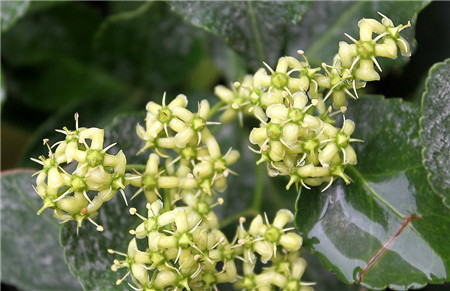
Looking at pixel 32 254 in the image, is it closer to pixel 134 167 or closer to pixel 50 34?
pixel 134 167

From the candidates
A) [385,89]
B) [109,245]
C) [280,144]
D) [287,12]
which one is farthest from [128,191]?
[385,89]

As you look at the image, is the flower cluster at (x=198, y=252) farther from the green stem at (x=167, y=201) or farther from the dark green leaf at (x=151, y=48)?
the dark green leaf at (x=151, y=48)

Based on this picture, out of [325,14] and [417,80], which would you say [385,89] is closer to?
[417,80]

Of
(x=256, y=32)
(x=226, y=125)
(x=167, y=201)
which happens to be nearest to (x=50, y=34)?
(x=226, y=125)

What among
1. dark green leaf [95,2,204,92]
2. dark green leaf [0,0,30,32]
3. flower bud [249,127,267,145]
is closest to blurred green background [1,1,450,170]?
dark green leaf [95,2,204,92]

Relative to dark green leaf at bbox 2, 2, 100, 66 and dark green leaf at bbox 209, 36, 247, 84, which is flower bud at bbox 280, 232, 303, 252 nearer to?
dark green leaf at bbox 209, 36, 247, 84

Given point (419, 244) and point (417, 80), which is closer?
point (419, 244)
